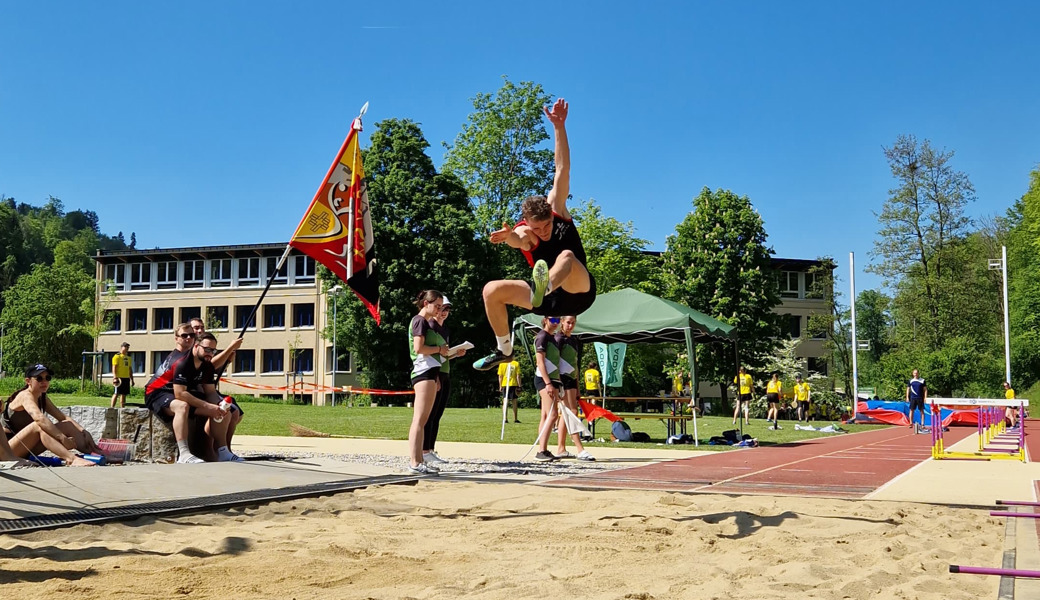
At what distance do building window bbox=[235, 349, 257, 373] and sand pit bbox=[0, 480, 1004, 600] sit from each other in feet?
197

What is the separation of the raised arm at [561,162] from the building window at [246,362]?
2382 inches

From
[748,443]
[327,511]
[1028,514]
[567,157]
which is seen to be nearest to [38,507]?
[327,511]

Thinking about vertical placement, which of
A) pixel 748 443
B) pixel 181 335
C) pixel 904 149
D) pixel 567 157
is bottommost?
pixel 748 443

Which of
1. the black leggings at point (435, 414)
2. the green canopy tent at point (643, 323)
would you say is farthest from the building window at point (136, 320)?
the black leggings at point (435, 414)

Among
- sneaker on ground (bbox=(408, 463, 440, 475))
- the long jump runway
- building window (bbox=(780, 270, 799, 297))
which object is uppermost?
building window (bbox=(780, 270, 799, 297))

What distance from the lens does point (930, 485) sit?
8273 millimetres

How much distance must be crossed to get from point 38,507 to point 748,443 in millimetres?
12056

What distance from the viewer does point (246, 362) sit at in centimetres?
6494

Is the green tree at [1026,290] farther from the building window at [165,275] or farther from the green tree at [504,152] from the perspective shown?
the building window at [165,275]

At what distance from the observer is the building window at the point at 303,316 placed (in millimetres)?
62562

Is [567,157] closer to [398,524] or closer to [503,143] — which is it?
[398,524]

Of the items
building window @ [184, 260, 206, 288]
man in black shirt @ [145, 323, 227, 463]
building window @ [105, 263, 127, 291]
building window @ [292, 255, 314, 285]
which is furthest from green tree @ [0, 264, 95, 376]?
man in black shirt @ [145, 323, 227, 463]

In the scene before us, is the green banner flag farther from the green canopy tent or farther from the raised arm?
the raised arm

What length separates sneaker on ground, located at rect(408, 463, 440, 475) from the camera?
8914 millimetres
